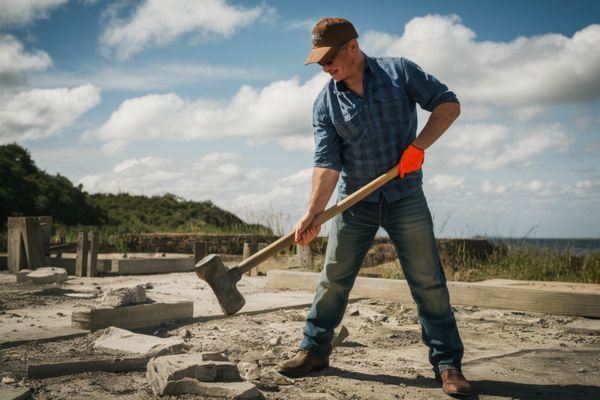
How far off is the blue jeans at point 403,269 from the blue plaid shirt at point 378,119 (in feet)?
0.40

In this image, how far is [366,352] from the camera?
4488 millimetres

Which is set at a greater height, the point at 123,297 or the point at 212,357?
the point at 123,297

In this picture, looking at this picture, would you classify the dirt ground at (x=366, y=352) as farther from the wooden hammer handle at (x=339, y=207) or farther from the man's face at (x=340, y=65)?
the man's face at (x=340, y=65)

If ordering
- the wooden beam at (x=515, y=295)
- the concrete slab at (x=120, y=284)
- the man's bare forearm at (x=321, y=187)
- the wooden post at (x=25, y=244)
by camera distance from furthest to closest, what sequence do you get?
the wooden post at (x=25, y=244)
the wooden beam at (x=515, y=295)
the concrete slab at (x=120, y=284)
the man's bare forearm at (x=321, y=187)

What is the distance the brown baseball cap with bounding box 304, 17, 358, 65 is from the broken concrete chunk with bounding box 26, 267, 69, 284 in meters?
6.33

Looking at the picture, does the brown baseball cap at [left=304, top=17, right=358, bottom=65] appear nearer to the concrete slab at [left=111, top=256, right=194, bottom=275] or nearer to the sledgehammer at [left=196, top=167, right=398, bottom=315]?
the sledgehammer at [left=196, top=167, right=398, bottom=315]

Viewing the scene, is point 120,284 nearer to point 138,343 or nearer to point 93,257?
point 93,257

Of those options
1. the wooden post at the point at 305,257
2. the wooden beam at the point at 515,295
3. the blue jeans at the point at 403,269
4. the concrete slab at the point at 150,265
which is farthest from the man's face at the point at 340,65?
the concrete slab at the point at 150,265

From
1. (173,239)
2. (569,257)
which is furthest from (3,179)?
(569,257)

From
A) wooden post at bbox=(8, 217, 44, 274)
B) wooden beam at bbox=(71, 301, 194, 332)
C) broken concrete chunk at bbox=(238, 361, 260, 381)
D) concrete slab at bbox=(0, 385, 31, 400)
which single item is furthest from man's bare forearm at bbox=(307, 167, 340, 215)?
wooden post at bbox=(8, 217, 44, 274)

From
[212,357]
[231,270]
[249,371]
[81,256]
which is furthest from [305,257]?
[212,357]

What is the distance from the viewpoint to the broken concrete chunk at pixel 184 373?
3.23 m

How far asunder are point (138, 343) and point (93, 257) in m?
5.67

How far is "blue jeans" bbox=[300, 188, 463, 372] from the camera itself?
352 centimetres
